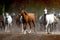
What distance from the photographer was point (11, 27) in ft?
16.0

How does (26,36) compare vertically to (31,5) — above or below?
below

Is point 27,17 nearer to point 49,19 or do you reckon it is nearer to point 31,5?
point 31,5

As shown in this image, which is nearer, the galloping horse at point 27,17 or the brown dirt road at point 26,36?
the brown dirt road at point 26,36

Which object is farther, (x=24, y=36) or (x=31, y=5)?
(x=31, y=5)

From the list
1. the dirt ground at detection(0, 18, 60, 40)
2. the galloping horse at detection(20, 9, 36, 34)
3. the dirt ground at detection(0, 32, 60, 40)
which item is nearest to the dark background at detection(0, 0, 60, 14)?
the galloping horse at detection(20, 9, 36, 34)

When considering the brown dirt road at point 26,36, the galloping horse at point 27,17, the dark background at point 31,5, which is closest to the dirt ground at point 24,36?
the brown dirt road at point 26,36

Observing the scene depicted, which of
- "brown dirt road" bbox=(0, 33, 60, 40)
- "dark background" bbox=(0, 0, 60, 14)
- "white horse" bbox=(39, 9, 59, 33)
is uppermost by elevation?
"dark background" bbox=(0, 0, 60, 14)

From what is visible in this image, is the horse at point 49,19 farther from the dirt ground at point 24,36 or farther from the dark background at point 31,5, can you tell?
the dirt ground at point 24,36

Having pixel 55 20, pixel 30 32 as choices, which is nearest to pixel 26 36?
pixel 30 32

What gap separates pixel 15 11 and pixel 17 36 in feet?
2.15

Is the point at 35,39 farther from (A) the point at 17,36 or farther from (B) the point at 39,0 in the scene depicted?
(B) the point at 39,0

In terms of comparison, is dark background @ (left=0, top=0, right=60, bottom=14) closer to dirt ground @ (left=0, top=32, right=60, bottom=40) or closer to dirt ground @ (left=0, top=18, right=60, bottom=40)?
dirt ground @ (left=0, top=18, right=60, bottom=40)

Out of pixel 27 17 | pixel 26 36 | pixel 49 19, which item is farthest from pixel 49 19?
pixel 26 36

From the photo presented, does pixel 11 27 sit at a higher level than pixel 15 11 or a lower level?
lower
